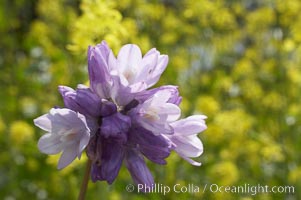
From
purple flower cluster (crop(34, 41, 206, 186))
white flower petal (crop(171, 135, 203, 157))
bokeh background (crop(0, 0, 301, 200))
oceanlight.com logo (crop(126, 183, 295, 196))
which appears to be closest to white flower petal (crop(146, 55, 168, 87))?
purple flower cluster (crop(34, 41, 206, 186))

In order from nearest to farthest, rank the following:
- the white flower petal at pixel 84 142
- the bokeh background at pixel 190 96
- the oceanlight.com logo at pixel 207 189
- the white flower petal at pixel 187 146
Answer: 1. the white flower petal at pixel 84 142
2. the white flower petal at pixel 187 146
3. the oceanlight.com logo at pixel 207 189
4. the bokeh background at pixel 190 96

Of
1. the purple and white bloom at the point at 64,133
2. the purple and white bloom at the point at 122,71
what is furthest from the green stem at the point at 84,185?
the purple and white bloom at the point at 122,71

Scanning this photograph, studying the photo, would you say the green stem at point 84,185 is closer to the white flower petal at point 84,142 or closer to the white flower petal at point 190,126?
the white flower petal at point 84,142

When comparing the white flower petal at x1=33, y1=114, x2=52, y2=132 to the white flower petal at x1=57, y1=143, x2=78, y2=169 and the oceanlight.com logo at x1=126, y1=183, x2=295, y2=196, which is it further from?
the oceanlight.com logo at x1=126, y1=183, x2=295, y2=196

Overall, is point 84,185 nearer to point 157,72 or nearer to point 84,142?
point 84,142

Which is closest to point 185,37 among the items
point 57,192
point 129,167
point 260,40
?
point 260,40

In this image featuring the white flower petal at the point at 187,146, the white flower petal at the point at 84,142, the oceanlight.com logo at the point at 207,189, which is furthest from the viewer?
the oceanlight.com logo at the point at 207,189

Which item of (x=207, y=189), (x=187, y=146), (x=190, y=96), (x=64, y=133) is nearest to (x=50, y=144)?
(x=64, y=133)

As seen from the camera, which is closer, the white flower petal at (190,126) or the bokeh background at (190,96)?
the white flower petal at (190,126)
